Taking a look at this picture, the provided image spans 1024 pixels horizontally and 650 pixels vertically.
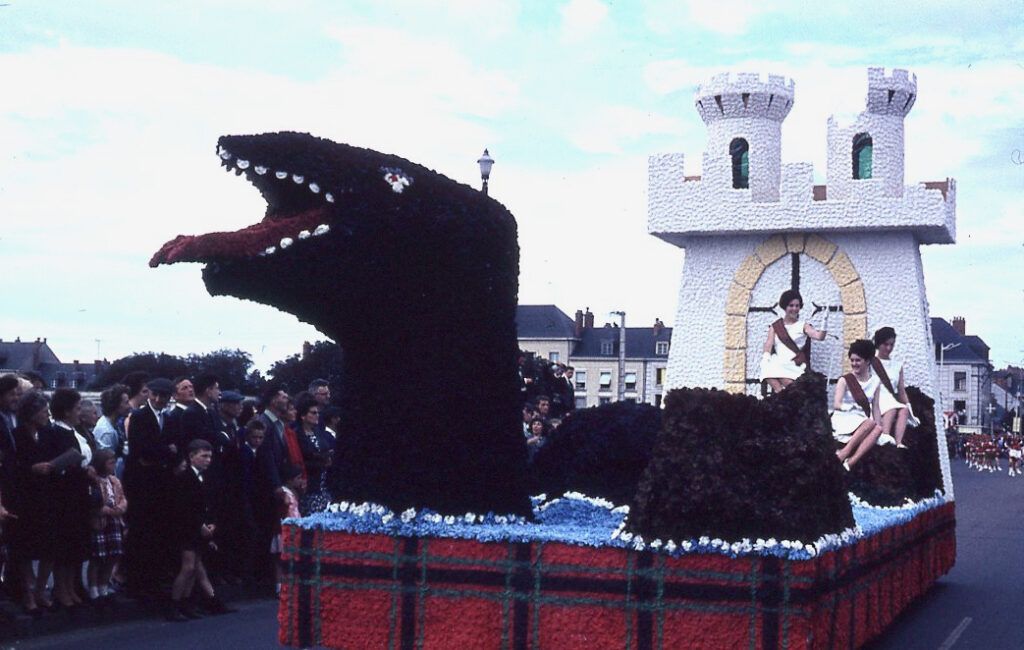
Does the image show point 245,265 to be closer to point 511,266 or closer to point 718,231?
point 511,266

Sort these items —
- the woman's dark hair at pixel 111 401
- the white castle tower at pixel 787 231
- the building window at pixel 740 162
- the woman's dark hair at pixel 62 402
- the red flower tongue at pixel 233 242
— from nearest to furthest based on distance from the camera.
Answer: the red flower tongue at pixel 233 242
the woman's dark hair at pixel 62 402
the woman's dark hair at pixel 111 401
the white castle tower at pixel 787 231
the building window at pixel 740 162

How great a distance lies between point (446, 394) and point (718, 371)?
12.0 m

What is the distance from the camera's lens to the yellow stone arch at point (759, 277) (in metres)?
16.8

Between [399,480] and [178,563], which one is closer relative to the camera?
[399,480]

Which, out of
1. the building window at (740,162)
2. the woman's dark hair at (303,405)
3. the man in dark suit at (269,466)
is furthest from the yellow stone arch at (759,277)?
the man in dark suit at (269,466)

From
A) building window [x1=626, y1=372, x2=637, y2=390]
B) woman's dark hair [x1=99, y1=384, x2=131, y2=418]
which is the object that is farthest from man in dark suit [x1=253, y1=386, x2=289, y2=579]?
building window [x1=626, y1=372, x2=637, y2=390]

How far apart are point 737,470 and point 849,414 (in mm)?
5139

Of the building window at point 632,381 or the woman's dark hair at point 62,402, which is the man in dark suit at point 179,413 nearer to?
the woman's dark hair at point 62,402

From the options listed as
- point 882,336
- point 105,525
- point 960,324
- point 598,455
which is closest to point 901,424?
point 882,336

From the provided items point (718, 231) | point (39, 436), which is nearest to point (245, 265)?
point (39, 436)

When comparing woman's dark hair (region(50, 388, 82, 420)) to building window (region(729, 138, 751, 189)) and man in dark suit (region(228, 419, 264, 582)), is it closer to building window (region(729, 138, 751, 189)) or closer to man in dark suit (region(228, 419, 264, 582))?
man in dark suit (region(228, 419, 264, 582))

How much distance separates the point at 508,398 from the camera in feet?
20.8

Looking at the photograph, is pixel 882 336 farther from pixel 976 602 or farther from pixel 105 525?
pixel 105 525

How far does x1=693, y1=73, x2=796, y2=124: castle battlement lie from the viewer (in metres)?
17.8
